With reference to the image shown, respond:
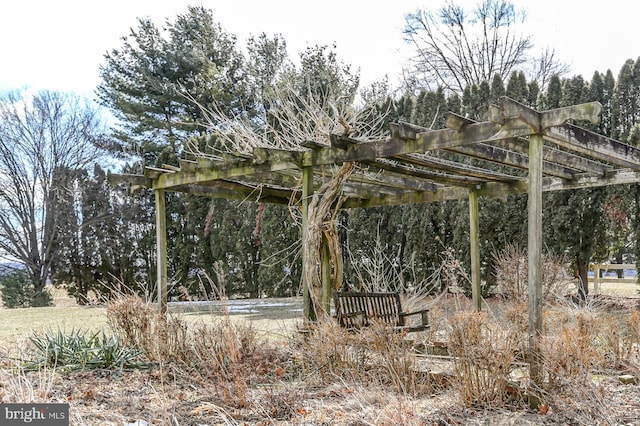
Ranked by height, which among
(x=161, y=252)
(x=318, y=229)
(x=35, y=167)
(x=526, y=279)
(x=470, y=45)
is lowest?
(x=526, y=279)

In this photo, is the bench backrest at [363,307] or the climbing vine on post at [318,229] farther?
the climbing vine on post at [318,229]

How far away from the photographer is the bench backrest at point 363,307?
16.9 feet

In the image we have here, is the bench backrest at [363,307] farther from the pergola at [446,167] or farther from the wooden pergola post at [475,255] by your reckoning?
the wooden pergola post at [475,255]

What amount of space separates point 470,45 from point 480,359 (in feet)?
49.9

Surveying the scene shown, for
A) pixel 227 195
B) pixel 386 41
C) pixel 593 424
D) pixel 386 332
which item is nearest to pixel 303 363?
pixel 386 332

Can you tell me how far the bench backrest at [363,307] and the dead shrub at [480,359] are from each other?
1062 mm

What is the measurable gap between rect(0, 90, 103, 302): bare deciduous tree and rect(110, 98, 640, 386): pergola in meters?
7.93

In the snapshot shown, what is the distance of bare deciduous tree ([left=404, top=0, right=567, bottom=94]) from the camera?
1691 centimetres

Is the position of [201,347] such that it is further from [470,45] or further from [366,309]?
[470,45]

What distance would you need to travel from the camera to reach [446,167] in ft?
18.2

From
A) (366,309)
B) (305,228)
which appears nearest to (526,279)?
(366,309)

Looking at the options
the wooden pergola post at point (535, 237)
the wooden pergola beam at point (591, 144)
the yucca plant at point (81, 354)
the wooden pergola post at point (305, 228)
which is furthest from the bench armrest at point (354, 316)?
the wooden pergola beam at point (591, 144)

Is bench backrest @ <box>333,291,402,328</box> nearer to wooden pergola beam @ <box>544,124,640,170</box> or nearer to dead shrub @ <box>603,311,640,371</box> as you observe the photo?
dead shrub @ <box>603,311,640,371</box>

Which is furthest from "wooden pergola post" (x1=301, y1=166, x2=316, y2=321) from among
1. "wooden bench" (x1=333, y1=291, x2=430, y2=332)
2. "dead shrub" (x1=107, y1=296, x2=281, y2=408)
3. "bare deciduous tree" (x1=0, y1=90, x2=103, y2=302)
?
"bare deciduous tree" (x1=0, y1=90, x2=103, y2=302)
